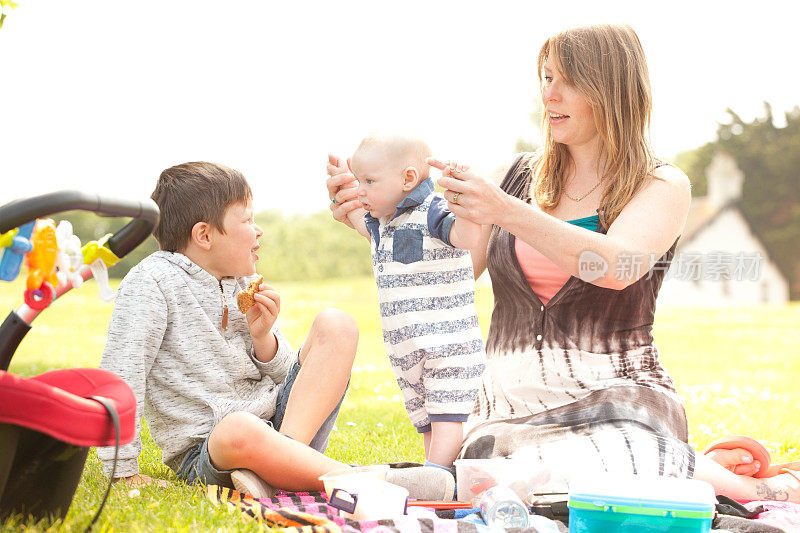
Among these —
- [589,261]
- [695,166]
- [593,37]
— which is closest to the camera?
[589,261]

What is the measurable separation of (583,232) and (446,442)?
86cm

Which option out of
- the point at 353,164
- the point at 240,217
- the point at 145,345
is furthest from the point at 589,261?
the point at 145,345

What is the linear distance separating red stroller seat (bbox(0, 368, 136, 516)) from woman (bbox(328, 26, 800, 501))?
1.12m

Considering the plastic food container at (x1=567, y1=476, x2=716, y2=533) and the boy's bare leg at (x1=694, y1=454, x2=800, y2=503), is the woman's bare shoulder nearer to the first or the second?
the boy's bare leg at (x1=694, y1=454, x2=800, y2=503)

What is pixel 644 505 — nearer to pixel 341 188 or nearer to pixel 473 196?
pixel 473 196

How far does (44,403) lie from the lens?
67.0 inches

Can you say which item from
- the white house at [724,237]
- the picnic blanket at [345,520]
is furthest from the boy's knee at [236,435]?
the white house at [724,237]

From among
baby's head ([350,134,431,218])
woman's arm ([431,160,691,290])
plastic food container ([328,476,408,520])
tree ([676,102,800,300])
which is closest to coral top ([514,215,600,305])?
woman's arm ([431,160,691,290])

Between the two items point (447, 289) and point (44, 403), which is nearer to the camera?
point (44, 403)

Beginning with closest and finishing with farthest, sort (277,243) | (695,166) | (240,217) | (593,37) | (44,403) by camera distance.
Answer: (44,403) < (593,37) < (240,217) < (277,243) < (695,166)

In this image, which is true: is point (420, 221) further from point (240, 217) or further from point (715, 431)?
point (715, 431)

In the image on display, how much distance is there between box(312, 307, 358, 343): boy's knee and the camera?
105 inches

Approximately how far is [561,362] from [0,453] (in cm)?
165

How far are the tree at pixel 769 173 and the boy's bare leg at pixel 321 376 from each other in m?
29.9
